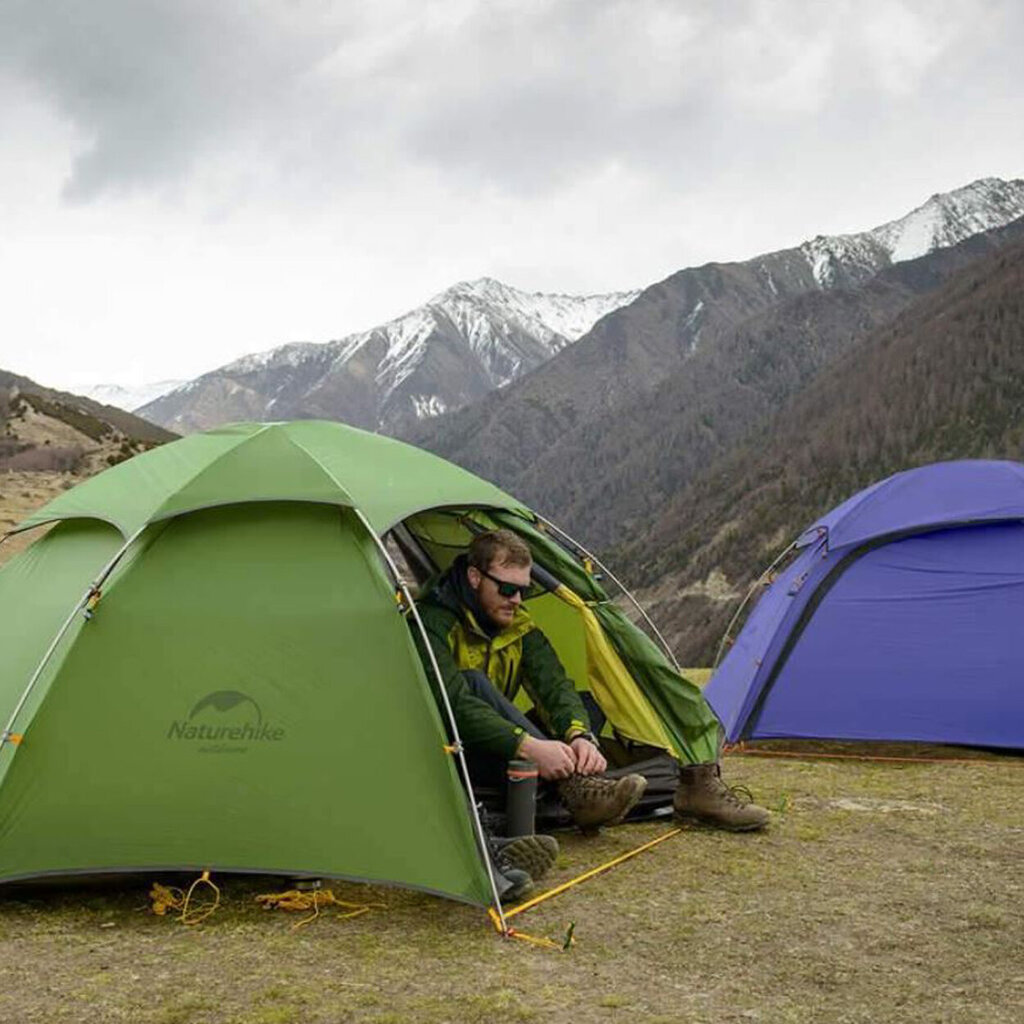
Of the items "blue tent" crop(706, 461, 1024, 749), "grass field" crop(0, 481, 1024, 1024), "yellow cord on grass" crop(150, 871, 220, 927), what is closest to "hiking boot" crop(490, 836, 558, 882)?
"grass field" crop(0, 481, 1024, 1024)

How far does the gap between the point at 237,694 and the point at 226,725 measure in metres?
0.17

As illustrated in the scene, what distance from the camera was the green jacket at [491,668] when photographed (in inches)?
254

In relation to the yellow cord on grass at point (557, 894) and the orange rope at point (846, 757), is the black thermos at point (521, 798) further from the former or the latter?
the orange rope at point (846, 757)

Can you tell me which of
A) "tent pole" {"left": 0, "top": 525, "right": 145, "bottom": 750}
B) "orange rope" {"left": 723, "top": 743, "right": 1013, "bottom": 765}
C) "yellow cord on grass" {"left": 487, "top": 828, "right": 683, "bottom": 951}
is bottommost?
"orange rope" {"left": 723, "top": 743, "right": 1013, "bottom": 765}

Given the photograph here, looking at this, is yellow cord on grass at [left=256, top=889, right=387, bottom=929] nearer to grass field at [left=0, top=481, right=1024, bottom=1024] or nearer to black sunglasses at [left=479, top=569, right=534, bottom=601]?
grass field at [left=0, top=481, right=1024, bottom=1024]

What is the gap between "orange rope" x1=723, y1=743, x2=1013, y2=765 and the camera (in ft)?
31.2

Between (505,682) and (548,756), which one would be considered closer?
(548,756)

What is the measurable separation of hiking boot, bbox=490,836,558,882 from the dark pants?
727 millimetres

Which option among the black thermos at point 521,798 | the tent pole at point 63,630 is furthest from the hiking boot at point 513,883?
the tent pole at point 63,630

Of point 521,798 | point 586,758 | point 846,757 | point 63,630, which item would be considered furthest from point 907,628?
point 63,630

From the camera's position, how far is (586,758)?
666 centimetres

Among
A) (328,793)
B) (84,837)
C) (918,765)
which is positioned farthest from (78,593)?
(918,765)

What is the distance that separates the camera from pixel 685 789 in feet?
24.2

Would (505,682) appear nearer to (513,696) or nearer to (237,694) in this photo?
(513,696)
